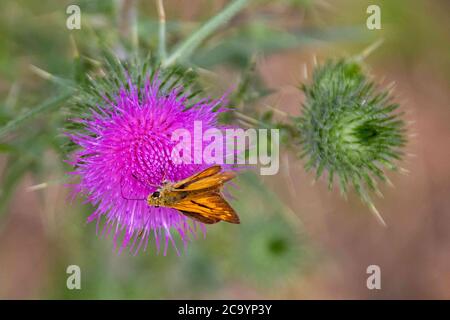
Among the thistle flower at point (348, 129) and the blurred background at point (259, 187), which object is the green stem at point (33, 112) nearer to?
the blurred background at point (259, 187)

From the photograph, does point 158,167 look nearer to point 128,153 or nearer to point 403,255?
point 128,153

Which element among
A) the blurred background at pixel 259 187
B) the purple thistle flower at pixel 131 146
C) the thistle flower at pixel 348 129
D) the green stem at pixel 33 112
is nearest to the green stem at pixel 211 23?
the purple thistle flower at pixel 131 146

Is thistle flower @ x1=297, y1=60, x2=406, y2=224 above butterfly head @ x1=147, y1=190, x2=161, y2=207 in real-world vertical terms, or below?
above

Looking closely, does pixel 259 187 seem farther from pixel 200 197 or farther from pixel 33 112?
pixel 33 112

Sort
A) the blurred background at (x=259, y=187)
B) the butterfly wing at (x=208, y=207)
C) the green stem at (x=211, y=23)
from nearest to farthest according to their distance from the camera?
the butterfly wing at (x=208, y=207), the green stem at (x=211, y=23), the blurred background at (x=259, y=187)

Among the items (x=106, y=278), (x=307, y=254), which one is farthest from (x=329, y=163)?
(x=106, y=278)

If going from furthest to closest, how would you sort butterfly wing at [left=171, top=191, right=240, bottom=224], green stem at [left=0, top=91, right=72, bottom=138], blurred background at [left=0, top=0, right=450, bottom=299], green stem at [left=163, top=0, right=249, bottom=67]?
blurred background at [left=0, top=0, right=450, bottom=299]
green stem at [left=163, top=0, right=249, bottom=67]
butterfly wing at [left=171, top=191, right=240, bottom=224]
green stem at [left=0, top=91, right=72, bottom=138]

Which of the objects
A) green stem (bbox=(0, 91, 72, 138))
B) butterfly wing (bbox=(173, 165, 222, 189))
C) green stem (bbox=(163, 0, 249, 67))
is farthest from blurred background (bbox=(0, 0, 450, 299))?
butterfly wing (bbox=(173, 165, 222, 189))

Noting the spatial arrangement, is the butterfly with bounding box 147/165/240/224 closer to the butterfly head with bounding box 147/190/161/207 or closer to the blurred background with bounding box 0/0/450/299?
the butterfly head with bounding box 147/190/161/207
